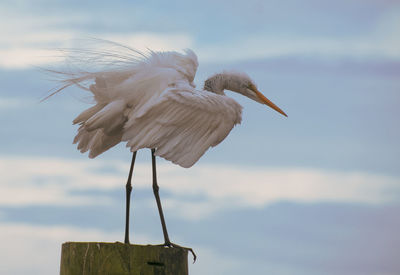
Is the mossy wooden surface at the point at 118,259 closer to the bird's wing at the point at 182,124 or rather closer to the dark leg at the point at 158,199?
the bird's wing at the point at 182,124

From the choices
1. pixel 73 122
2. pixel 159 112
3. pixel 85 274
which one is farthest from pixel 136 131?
pixel 85 274

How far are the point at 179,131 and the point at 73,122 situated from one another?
108cm

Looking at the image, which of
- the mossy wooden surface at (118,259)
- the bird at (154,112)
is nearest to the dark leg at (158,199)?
the bird at (154,112)

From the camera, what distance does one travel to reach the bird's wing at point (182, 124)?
258 inches

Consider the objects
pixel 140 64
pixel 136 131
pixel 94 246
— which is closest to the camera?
pixel 94 246

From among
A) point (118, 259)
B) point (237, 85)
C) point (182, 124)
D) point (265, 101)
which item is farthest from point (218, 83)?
point (118, 259)

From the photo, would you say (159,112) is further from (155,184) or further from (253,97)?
(253,97)

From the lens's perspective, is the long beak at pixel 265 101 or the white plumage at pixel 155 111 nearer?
the white plumage at pixel 155 111

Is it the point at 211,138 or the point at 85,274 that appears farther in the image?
the point at 211,138

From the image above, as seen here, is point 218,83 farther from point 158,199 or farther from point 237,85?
point 158,199

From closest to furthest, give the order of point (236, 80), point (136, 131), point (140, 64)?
1. point (136, 131)
2. point (140, 64)
3. point (236, 80)

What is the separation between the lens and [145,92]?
687cm

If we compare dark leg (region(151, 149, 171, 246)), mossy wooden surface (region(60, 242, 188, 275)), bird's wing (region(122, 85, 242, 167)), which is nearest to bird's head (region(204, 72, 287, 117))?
bird's wing (region(122, 85, 242, 167))

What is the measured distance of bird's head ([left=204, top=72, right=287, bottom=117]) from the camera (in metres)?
7.80
